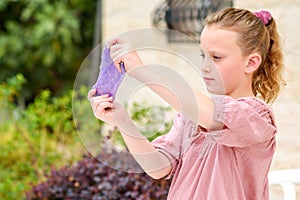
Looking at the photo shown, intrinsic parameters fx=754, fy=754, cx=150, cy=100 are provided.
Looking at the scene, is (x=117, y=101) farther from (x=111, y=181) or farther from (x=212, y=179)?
(x=111, y=181)

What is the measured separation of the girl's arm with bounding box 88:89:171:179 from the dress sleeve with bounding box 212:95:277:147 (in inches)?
9.4

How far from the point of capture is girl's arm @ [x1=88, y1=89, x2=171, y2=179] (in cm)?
179

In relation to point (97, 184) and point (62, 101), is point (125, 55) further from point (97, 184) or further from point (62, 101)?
point (62, 101)

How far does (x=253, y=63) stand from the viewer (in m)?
1.89

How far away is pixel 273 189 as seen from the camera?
10.6ft

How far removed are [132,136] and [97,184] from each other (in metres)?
1.94

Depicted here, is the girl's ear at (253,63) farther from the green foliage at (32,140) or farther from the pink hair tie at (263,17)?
the green foliage at (32,140)

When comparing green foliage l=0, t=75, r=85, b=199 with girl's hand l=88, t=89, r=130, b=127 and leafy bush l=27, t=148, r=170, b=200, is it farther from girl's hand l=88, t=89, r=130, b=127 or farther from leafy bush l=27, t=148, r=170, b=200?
girl's hand l=88, t=89, r=130, b=127

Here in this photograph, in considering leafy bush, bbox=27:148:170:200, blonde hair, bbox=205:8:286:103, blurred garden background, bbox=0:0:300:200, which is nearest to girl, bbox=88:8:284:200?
blonde hair, bbox=205:8:286:103

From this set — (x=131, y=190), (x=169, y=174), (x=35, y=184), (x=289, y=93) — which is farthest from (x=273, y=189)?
(x=35, y=184)

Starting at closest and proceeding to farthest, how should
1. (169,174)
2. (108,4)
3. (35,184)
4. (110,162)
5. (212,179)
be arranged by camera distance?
(212,179), (169,174), (110,162), (35,184), (108,4)

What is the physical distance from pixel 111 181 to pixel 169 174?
1736 millimetres

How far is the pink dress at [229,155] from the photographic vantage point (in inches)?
69.3

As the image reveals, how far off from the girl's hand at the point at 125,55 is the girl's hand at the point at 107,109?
0.10 m
